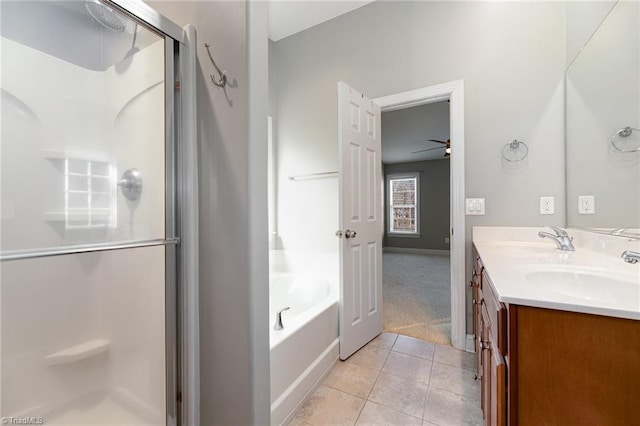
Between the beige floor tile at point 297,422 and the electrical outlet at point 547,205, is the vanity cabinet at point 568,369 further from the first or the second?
the electrical outlet at point 547,205

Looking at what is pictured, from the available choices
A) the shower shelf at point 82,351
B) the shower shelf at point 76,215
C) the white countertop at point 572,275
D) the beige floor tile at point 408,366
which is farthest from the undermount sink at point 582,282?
the shower shelf at point 82,351

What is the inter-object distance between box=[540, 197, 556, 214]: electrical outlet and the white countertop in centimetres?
14

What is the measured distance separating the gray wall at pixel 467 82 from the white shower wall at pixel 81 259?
5.31 ft

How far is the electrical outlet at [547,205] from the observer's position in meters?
1.83

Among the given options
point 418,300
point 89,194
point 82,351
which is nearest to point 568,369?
point 89,194

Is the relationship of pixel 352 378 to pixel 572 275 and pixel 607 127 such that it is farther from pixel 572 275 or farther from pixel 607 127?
pixel 607 127

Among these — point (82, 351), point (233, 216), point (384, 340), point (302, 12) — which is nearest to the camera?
point (233, 216)

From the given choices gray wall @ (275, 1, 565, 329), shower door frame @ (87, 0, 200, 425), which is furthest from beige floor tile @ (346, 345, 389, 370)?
shower door frame @ (87, 0, 200, 425)

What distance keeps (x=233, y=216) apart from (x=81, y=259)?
754 mm

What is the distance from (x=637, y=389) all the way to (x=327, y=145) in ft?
7.59

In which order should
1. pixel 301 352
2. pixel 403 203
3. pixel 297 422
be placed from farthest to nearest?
1. pixel 403 203
2. pixel 301 352
3. pixel 297 422

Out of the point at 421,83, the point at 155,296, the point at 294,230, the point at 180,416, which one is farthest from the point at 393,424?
the point at 421,83

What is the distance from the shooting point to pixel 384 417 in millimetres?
1387

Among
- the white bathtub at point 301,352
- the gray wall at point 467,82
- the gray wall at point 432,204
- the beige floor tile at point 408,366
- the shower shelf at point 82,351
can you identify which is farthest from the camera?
the gray wall at point 432,204
